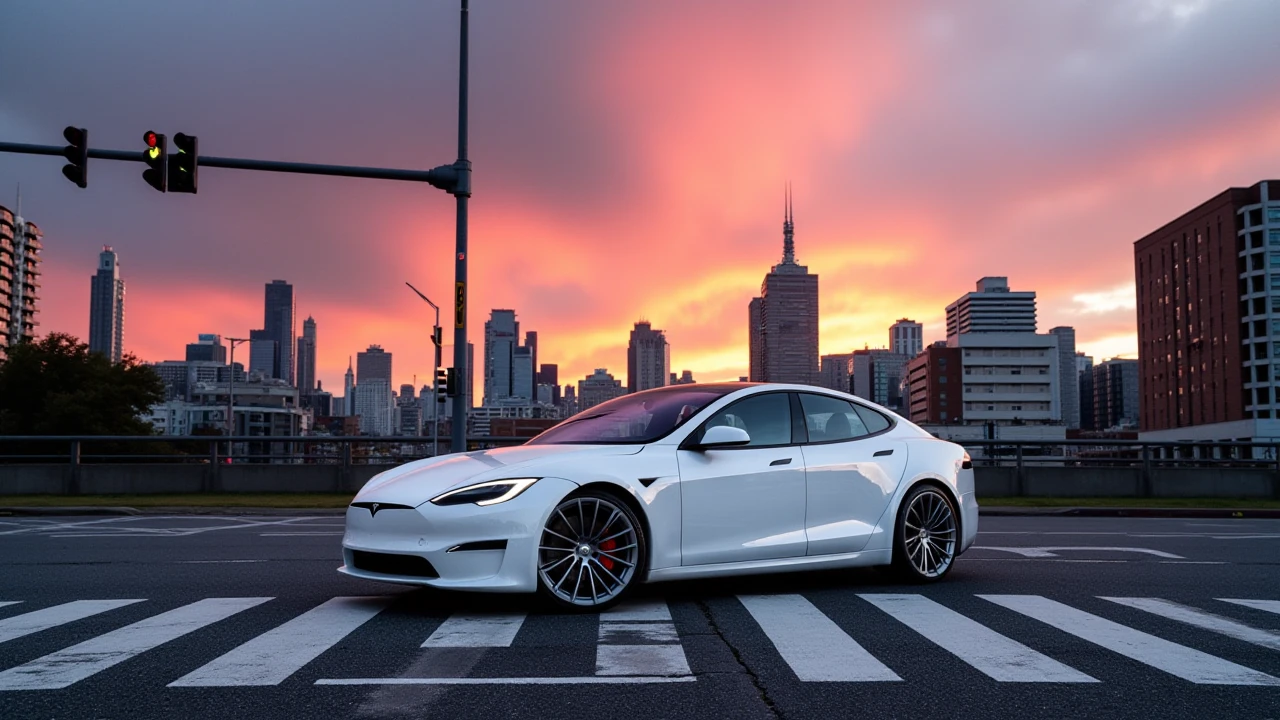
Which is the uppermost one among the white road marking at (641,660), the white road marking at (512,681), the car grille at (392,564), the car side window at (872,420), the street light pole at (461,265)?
the street light pole at (461,265)

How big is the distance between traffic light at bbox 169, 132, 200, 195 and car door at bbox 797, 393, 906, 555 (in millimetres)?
11780

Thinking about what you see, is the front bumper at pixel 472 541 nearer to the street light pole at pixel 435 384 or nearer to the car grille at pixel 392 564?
the car grille at pixel 392 564

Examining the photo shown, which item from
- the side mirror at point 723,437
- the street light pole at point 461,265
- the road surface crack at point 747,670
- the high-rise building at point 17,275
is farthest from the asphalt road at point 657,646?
the high-rise building at point 17,275

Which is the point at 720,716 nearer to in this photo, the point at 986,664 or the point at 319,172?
the point at 986,664

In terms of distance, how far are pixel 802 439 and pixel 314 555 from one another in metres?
5.12

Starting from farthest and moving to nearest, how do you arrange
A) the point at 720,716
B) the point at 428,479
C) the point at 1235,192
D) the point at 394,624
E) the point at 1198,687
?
the point at 1235,192 < the point at 428,479 < the point at 394,624 < the point at 1198,687 < the point at 720,716

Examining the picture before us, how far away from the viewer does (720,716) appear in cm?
412

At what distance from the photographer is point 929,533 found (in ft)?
27.0

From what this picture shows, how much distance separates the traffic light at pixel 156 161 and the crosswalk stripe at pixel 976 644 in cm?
1299

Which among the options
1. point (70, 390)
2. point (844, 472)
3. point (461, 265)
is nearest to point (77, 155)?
point (461, 265)

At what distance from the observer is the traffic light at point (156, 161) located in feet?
52.5

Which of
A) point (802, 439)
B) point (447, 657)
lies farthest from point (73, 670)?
point (802, 439)

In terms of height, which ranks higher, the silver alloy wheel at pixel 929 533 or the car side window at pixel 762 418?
the car side window at pixel 762 418

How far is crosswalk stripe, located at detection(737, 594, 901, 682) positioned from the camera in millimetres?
4887
